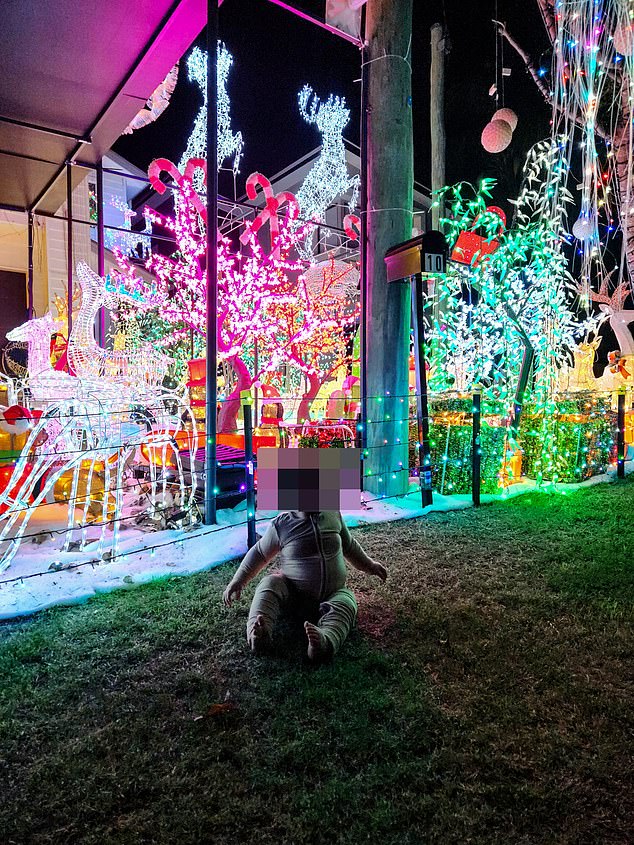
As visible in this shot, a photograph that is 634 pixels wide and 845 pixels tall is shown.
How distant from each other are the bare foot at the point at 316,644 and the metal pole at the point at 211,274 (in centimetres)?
208

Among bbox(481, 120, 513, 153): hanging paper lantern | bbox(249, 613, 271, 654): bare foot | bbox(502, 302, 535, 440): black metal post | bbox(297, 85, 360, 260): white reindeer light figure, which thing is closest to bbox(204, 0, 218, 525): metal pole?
bbox(249, 613, 271, 654): bare foot

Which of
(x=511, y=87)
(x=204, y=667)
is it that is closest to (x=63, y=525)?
(x=204, y=667)

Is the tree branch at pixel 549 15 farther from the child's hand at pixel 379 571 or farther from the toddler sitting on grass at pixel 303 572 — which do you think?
the child's hand at pixel 379 571

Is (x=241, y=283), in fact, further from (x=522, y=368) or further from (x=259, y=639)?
(x=259, y=639)

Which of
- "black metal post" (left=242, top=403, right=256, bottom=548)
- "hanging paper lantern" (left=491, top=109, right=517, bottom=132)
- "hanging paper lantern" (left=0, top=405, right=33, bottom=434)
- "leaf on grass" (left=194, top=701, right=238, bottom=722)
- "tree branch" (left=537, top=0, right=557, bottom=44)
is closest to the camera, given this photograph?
"leaf on grass" (left=194, top=701, right=238, bottom=722)

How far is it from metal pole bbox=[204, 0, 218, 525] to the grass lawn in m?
1.13

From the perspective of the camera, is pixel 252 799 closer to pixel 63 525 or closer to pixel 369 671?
pixel 369 671

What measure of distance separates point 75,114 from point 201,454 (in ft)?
13.3

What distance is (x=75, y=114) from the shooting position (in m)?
5.82

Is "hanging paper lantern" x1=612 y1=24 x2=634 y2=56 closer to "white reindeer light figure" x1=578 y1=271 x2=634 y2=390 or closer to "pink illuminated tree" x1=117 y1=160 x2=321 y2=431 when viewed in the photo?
"pink illuminated tree" x1=117 y1=160 x2=321 y2=431

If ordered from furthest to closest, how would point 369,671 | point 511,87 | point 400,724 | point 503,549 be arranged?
point 511,87 → point 503,549 → point 369,671 → point 400,724

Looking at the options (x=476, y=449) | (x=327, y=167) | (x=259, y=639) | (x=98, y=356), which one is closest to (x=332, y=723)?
(x=259, y=639)

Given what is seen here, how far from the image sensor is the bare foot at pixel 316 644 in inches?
87.2

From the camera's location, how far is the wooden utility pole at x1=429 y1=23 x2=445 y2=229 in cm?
1009
